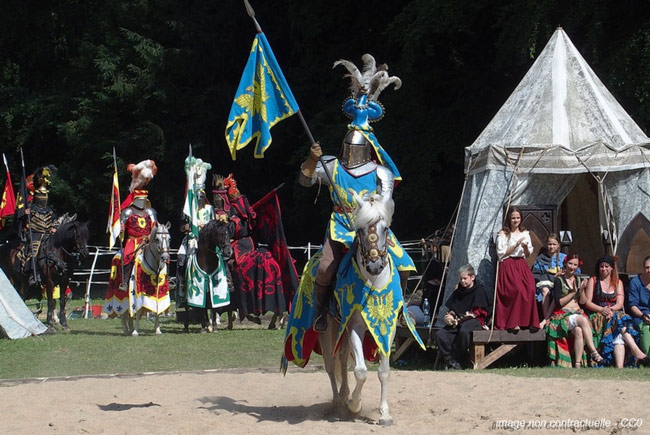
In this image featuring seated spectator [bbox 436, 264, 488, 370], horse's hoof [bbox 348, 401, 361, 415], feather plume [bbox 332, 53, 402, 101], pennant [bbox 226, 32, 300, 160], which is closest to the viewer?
horse's hoof [bbox 348, 401, 361, 415]

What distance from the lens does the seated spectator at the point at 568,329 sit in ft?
33.8

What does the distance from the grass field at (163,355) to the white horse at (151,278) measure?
0.40m

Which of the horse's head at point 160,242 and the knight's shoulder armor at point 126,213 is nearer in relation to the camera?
the horse's head at point 160,242

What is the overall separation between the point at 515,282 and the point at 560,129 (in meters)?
2.36

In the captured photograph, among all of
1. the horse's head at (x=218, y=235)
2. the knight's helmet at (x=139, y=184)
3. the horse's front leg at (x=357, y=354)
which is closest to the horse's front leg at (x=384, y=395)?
the horse's front leg at (x=357, y=354)

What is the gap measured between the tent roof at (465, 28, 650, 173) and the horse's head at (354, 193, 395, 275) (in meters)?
4.84

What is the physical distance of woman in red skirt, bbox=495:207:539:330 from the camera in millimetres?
10531

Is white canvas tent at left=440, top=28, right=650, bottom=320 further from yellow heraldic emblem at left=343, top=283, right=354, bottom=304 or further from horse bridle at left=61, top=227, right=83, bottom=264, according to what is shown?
horse bridle at left=61, top=227, right=83, bottom=264

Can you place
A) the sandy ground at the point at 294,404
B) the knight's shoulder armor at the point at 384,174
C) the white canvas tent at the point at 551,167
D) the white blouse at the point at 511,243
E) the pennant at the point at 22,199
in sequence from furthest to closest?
the pennant at the point at 22,199 < the white canvas tent at the point at 551,167 < the white blouse at the point at 511,243 < the knight's shoulder armor at the point at 384,174 < the sandy ground at the point at 294,404

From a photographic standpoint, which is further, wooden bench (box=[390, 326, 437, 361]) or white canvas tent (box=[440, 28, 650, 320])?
white canvas tent (box=[440, 28, 650, 320])

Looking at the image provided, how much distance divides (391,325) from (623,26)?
500 inches

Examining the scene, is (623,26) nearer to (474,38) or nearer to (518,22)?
(518,22)

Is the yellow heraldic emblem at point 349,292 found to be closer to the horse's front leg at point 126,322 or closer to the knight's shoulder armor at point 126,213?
the horse's front leg at point 126,322

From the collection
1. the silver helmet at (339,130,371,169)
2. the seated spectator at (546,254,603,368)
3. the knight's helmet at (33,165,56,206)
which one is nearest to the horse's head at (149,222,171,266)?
the knight's helmet at (33,165,56,206)
